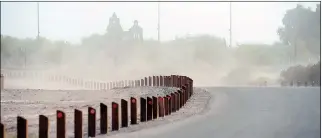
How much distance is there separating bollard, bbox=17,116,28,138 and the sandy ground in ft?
0.13

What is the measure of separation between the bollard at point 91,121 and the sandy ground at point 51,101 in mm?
40

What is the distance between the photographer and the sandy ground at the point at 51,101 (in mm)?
3693

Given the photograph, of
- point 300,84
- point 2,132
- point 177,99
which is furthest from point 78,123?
point 300,84

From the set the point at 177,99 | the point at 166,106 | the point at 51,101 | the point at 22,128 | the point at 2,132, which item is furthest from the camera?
the point at 177,99

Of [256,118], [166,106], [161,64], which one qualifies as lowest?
[256,118]

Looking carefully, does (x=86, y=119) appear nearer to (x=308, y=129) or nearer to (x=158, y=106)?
(x=158, y=106)

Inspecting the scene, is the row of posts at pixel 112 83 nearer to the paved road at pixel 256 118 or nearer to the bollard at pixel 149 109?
the bollard at pixel 149 109

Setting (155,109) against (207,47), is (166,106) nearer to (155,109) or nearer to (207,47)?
(155,109)

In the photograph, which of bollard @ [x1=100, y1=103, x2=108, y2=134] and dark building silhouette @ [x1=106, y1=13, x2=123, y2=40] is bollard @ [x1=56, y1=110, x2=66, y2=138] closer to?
bollard @ [x1=100, y1=103, x2=108, y2=134]

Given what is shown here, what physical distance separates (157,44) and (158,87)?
0.43m

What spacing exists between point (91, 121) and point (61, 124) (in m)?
0.39

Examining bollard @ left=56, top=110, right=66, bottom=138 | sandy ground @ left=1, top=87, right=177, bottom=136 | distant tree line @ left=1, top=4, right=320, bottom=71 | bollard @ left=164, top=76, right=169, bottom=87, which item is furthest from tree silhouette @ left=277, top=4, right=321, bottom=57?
bollard @ left=56, top=110, right=66, bottom=138

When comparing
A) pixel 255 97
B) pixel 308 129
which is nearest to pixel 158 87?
pixel 255 97

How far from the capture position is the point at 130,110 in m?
4.55
